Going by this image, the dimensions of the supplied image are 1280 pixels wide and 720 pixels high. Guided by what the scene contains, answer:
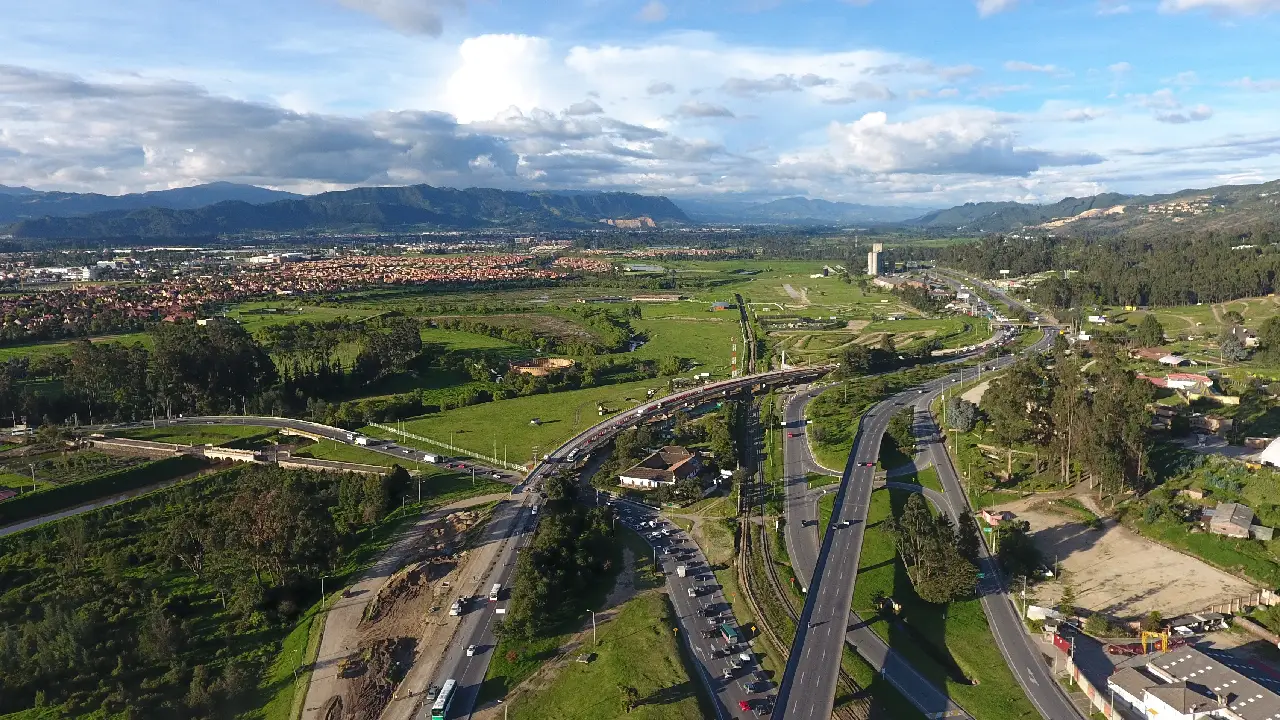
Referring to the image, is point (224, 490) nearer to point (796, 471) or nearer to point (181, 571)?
point (181, 571)

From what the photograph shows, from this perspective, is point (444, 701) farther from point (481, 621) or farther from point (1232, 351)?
point (1232, 351)

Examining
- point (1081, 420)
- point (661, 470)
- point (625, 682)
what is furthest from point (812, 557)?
point (1081, 420)

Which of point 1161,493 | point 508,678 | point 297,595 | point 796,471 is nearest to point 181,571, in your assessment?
point 297,595

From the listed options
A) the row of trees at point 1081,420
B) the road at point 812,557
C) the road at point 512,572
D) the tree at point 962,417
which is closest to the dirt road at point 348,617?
the road at point 512,572

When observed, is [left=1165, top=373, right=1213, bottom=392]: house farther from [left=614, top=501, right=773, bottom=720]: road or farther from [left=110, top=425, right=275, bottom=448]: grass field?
[left=110, top=425, right=275, bottom=448]: grass field

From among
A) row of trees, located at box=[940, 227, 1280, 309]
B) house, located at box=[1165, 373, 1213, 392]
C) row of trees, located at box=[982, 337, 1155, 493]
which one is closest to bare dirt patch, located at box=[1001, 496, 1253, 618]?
row of trees, located at box=[982, 337, 1155, 493]

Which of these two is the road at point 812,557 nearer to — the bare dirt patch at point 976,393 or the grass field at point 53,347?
the bare dirt patch at point 976,393
